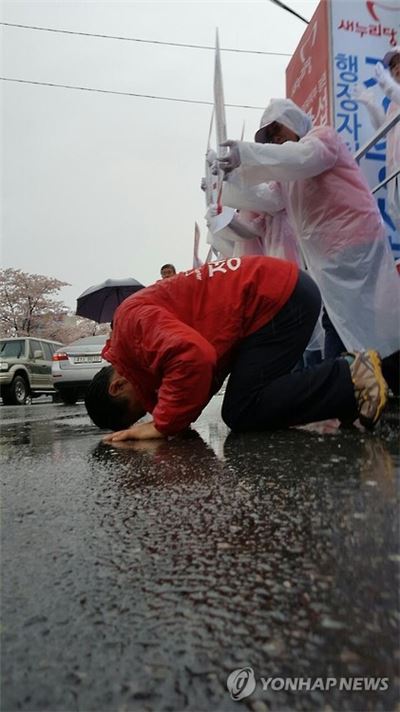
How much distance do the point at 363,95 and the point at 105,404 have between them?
276 cm

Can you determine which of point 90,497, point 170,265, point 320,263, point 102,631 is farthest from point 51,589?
point 170,265

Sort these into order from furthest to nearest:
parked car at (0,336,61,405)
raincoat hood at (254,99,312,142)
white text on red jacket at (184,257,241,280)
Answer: parked car at (0,336,61,405) → raincoat hood at (254,99,312,142) → white text on red jacket at (184,257,241,280)

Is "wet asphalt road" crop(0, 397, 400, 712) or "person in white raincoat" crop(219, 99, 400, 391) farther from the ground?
"person in white raincoat" crop(219, 99, 400, 391)

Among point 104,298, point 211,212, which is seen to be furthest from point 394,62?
point 104,298

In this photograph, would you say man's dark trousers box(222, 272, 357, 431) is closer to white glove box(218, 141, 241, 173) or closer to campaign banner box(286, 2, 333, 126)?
white glove box(218, 141, 241, 173)

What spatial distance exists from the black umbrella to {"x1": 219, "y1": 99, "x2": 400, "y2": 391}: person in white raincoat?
4.44 m

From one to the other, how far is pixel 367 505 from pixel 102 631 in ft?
2.11

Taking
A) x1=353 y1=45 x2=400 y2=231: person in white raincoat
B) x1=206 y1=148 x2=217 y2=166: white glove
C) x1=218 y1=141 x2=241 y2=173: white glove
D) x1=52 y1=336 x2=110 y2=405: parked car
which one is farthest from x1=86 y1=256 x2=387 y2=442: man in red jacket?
x1=52 y1=336 x2=110 y2=405: parked car

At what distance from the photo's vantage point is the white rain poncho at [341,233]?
2.77m

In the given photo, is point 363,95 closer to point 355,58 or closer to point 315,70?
point 355,58

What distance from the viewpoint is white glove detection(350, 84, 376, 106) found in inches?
139

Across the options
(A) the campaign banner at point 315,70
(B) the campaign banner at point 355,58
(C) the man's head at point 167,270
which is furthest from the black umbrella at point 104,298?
(B) the campaign banner at point 355,58

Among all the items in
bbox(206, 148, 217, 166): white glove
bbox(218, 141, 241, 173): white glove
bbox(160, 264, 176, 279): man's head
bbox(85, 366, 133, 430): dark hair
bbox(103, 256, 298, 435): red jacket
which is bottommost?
bbox(85, 366, 133, 430): dark hair

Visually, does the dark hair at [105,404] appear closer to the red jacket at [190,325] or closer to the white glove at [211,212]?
the red jacket at [190,325]
